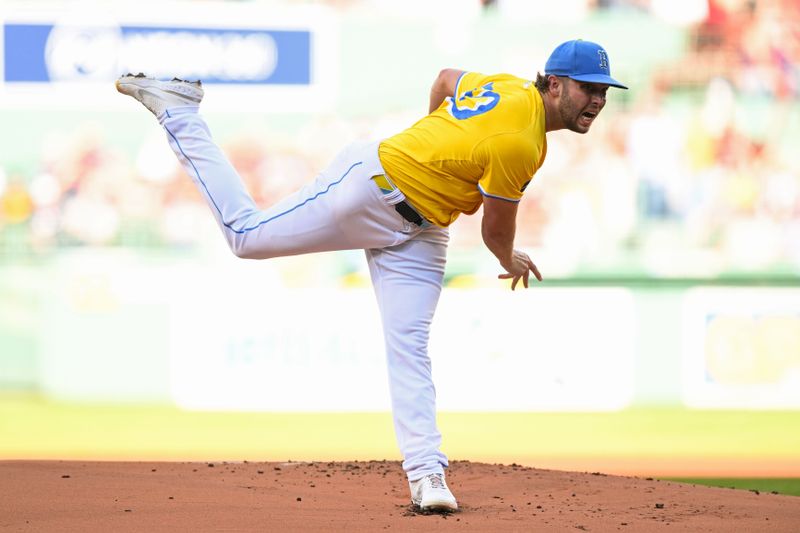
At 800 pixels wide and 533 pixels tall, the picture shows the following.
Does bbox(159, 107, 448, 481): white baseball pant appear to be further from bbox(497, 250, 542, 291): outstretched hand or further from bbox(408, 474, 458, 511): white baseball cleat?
bbox(497, 250, 542, 291): outstretched hand

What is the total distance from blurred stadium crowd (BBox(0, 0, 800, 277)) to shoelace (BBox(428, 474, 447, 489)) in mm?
4985

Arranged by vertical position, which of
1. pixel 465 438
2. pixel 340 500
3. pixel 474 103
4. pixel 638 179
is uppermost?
pixel 474 103

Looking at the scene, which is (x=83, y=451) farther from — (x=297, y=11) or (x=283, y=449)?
(x=297, y=11)

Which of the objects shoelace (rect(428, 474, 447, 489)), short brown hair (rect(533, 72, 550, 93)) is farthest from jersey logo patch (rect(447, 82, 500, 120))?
shoelace (rect(428, 474, 447, 489))

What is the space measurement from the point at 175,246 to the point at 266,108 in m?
1.29

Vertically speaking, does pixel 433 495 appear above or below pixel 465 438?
above

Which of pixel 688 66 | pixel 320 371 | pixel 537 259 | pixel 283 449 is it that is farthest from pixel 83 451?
pixel 688 66

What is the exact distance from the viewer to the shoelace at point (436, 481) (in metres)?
4.21

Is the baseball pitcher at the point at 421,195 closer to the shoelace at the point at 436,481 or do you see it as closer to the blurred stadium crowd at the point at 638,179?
the shoelace at the point at 436,481

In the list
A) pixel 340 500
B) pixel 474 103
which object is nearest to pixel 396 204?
pixel 474 103

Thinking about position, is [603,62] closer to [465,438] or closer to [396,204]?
[396,204]

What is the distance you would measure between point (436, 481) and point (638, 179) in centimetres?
561

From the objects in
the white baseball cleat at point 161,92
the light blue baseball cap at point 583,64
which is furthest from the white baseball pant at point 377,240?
the light blue baseball cap at point 583,64

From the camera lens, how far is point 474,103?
13.8ft
